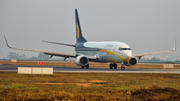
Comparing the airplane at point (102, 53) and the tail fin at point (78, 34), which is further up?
the tail fin at point (78, 34)

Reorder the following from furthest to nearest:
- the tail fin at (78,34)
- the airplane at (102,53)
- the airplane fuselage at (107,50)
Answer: the tail fin at (78,34)
the airplane at (102,53)
the airplane fuselage at (107,50)

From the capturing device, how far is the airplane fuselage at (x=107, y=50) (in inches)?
1932

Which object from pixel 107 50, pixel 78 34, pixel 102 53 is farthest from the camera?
pixel 78 34

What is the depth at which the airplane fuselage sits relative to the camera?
49062mm

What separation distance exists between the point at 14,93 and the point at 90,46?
39.9 metres

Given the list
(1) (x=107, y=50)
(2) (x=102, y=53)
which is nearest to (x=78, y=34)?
(2) (x=102, y=53)

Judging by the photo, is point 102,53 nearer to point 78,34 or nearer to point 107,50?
point 107,50

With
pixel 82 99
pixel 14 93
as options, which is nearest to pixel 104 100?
pixel 82 99

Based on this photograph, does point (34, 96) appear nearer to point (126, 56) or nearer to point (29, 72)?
point (29, 72)

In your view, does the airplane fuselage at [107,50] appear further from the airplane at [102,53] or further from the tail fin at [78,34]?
the tail fin at [78,34]

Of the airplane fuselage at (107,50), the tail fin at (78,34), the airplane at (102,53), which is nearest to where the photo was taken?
the airplane fuselage at (107,50)


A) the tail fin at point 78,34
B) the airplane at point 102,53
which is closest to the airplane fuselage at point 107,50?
the airplane at point 102,53

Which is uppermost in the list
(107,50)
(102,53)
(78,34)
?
(78,34)

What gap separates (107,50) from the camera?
52875 mm
